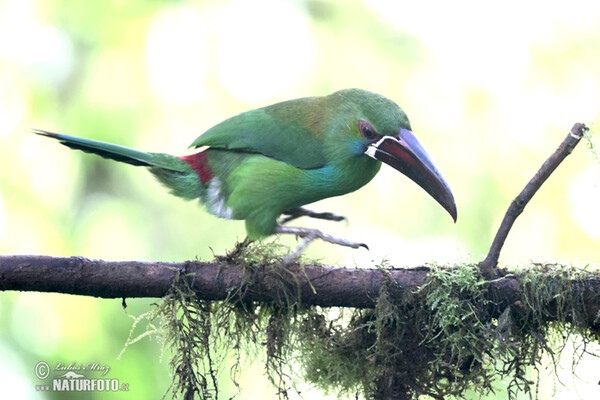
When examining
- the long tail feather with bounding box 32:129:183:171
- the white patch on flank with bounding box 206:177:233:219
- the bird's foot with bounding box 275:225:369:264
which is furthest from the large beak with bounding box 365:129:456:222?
the long tail feather with bounding box 32:129:183:171

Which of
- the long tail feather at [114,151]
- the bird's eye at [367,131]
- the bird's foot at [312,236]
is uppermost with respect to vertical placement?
the bird's eye at [367,131]

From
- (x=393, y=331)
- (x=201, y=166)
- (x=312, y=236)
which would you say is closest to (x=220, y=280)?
(x=312, y=236)

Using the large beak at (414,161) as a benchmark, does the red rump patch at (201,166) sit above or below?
above

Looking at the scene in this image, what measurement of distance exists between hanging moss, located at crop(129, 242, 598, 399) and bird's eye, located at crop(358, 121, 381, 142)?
2.17 feet

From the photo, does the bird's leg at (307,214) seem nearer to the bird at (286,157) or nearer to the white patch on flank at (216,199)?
the bird at (286,157)

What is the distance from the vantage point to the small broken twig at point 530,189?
2.39 metres

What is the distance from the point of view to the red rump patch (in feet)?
10.7

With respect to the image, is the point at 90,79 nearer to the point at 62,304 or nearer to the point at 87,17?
the point at 87,17

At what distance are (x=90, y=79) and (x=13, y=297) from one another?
1.46 meters

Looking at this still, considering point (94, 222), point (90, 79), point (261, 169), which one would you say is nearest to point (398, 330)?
point (261, 169)

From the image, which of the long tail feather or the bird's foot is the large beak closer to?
the bird's foot

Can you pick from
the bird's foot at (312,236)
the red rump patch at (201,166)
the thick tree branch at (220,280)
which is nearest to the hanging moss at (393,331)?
the thick tree branch at (220,280)

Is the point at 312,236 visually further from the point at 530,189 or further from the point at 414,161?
the point at 530,189

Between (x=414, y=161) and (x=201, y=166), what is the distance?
1029 millimetres
